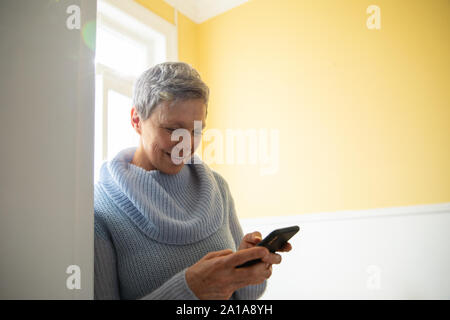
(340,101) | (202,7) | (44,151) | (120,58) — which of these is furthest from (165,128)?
(202,7)

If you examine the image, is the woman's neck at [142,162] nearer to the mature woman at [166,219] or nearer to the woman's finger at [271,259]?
the mature woman at [166,219]

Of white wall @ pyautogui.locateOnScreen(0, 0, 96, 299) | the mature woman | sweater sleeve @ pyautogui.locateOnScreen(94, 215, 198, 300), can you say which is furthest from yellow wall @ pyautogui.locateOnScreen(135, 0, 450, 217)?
white wall @ pyautogui.locateOnScreen(0, 0, 96, 299)

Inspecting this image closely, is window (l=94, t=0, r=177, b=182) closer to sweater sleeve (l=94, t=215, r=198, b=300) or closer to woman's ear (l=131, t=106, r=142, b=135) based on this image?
woman's ear (l=131, t=106, r=142, b=135)

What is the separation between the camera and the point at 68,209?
41cm

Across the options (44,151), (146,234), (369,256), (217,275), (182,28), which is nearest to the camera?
(44,151)

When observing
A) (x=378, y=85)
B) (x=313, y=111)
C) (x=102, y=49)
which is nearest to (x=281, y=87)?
(x=313, y=111)

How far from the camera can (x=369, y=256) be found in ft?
5.71

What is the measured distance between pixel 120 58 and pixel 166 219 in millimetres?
1784

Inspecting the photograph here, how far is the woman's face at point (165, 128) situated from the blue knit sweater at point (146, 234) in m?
0.04

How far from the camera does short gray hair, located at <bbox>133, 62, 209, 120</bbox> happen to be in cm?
86

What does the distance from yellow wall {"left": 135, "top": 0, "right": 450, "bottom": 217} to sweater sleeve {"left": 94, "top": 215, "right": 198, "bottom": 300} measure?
1.42 meters

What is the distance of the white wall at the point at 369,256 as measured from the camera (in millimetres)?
1597

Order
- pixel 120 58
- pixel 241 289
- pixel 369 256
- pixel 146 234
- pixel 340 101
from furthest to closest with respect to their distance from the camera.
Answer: pixel 120 58 → pixel 340 101 → pixel 369 256 → pixel 241 289 → pixel 146 234

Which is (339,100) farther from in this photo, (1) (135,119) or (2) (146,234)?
(2) (146,234)
